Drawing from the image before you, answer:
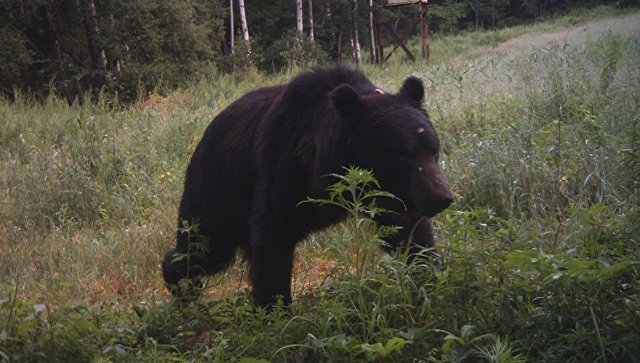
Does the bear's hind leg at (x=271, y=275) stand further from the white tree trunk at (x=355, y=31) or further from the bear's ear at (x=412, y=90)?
the white tree trunk at (x=355, y=31)

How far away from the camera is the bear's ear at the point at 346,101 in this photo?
4051 mm

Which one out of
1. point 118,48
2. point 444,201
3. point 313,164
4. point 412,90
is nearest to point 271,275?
point 313,164

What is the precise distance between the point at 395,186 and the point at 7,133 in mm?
10162

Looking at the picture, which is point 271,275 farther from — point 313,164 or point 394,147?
point 394,147

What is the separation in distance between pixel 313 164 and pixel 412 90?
0.80 m

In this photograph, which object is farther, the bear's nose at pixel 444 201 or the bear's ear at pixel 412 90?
the bear's ear at pixel 412 90

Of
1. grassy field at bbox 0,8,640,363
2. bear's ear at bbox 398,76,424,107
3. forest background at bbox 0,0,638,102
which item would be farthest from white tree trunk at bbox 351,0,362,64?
bear's ear at bbox 398,76,424,107

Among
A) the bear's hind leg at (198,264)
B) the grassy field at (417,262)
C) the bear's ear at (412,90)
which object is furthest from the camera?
the bear's hind leg at (198,264)

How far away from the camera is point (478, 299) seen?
3062mm

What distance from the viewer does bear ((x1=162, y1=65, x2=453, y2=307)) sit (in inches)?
158

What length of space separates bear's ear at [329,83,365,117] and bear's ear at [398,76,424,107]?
1.27 feet

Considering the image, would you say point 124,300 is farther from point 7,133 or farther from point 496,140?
point 7,133

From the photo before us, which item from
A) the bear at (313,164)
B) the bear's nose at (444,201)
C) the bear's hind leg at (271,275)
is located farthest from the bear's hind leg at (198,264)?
the bear's nose at (444,201)

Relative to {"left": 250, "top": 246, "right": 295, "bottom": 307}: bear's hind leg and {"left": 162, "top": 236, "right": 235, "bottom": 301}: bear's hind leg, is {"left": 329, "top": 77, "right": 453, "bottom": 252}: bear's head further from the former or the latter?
{"left": 162, "top": 236, "right": 235, "bottom": 301}: bear's hind leg
